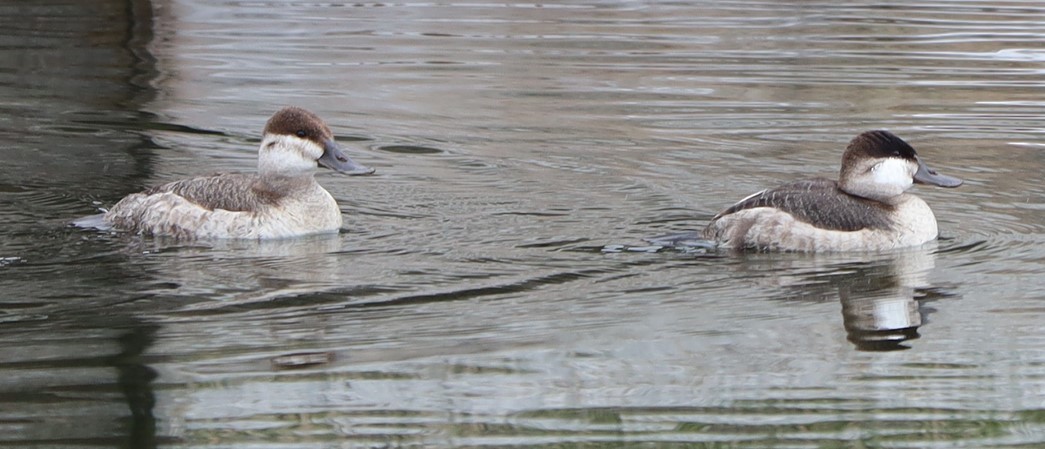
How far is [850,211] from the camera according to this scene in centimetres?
939

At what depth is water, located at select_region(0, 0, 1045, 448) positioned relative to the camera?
6.25m

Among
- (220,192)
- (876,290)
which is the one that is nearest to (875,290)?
(876,290)

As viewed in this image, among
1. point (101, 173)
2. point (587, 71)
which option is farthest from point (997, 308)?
point (587, 71)

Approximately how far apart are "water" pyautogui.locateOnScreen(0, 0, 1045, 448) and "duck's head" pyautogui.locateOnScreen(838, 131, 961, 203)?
0.45m

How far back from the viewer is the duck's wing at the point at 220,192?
9914 mm

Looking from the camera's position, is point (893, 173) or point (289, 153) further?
point (289, 153)

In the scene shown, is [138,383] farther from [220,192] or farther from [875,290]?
[875,290]

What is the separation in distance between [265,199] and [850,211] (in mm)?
3410

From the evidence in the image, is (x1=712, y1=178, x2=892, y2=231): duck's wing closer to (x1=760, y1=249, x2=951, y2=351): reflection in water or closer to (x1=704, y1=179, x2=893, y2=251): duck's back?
(x1=704, y1=179, x2=893, y2=251): duck's back

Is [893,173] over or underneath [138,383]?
over

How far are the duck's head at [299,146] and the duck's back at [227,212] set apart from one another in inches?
6.4

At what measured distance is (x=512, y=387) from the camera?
6.55 meters

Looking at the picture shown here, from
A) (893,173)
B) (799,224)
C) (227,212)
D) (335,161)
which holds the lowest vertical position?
(227,212)

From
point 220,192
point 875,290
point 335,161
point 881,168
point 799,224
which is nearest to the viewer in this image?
point 875,290
